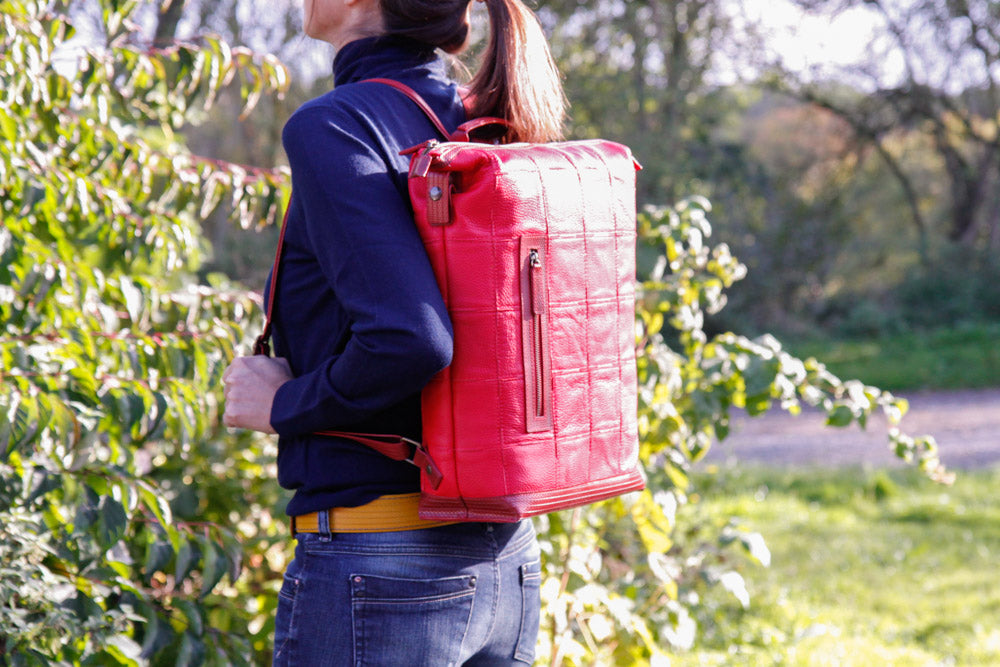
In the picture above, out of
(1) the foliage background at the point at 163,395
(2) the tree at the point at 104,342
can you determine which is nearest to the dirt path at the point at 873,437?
(1) the foliage background at the point at 163,395

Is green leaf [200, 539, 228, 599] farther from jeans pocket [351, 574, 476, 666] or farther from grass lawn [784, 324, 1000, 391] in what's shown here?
grass lawn [784, 324, 1000, 391]

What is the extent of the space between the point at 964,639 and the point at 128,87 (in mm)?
3535

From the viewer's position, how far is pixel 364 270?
48.4 inches

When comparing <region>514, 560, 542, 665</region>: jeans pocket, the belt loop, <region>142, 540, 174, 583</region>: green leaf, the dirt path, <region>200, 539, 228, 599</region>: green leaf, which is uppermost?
the belt loop

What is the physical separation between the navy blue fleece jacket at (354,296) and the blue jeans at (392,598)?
7cm

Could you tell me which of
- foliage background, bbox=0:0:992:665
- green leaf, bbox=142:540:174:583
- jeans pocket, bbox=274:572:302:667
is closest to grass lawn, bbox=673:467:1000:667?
foliage background, bbox=0:0:992:665

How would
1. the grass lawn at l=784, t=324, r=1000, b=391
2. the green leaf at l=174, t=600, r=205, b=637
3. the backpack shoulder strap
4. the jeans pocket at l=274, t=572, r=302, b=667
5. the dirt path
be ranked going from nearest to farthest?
the jeans pocket at l=274, t=572, r=302, b=667
the backpack shoulder strap
the green leaf at l=174, t=600, r=205, b=637
the dirt path
the grass lawn at l=784, t=324, r=1000, b=391

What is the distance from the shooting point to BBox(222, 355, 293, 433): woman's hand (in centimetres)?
140

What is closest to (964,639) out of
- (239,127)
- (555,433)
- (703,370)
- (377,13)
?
(703,370)

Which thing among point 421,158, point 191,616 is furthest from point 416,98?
point 191,616

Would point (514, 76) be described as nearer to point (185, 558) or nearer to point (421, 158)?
point (421, 158)

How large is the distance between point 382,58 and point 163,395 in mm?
936

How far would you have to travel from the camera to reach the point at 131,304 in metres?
2.23

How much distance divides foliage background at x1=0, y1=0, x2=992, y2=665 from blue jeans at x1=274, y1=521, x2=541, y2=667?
0.64m
